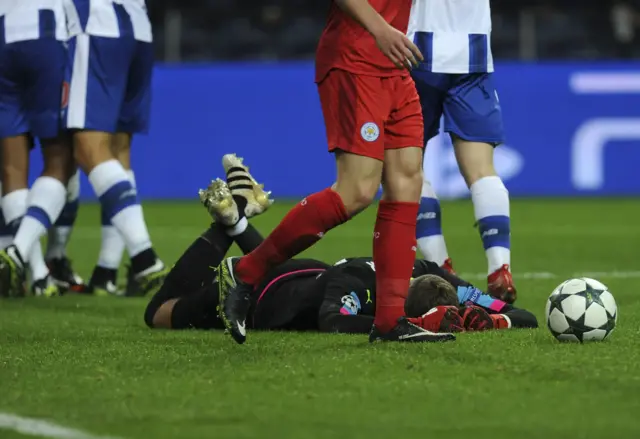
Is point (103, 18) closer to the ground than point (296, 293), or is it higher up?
higher up

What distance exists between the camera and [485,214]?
250 inches

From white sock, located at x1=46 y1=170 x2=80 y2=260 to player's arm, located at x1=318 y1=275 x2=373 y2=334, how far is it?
110 inches

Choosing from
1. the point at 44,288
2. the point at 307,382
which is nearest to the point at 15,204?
the point at 44,288

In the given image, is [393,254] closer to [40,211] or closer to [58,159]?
[40,211]

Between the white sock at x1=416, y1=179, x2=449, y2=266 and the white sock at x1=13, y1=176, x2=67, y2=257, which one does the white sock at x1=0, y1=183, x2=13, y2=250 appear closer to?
the white sock at x1=13, y1=176, x2=67, y2=257

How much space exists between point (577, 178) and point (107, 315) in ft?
29.8

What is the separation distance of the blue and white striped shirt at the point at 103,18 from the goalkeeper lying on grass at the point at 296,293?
1.71 meters

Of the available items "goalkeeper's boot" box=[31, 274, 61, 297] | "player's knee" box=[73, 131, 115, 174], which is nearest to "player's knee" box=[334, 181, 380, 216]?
"player's knee" box=[73, 131, 115, 174]

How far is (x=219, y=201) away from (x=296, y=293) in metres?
0.55

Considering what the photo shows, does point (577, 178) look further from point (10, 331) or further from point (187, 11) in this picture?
point (10, 331)

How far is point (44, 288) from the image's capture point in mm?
7250

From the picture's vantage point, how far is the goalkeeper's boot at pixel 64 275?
7.56 meters

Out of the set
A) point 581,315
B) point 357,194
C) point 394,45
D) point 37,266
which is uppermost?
point 394,45

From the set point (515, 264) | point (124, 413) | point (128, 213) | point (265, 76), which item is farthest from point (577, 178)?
point (124, 413)
